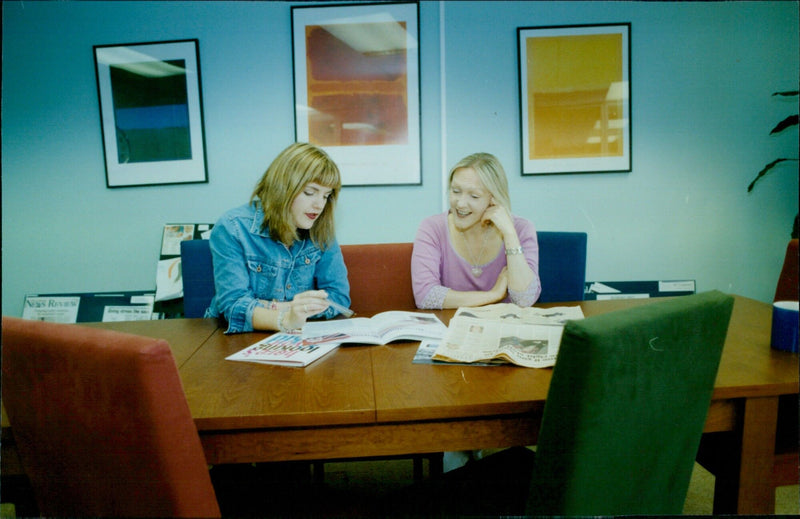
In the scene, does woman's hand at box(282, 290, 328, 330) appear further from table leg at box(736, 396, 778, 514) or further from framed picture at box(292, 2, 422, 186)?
framed picture at box(292, 2, 422, 186)

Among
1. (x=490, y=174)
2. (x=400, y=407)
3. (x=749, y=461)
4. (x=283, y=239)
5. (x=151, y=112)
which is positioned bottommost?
(x=749, y=461)

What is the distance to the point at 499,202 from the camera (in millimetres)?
1821

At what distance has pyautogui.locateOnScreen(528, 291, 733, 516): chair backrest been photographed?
0.53 meters

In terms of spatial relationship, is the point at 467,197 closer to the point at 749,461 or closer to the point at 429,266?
the point at 429,266

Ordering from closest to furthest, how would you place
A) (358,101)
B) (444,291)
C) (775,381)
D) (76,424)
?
(76,424)
(775,381)
(444,291)
(358,101)

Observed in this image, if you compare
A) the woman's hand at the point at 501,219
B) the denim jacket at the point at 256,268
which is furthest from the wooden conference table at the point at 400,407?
the woman's hand at the point at 501,219

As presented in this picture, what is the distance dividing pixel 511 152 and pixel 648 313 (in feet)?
6.98

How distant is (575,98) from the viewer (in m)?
2.50

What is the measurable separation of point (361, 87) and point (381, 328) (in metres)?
1.73

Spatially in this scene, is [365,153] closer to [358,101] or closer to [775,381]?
[358,101]

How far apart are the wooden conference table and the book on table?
0.03m

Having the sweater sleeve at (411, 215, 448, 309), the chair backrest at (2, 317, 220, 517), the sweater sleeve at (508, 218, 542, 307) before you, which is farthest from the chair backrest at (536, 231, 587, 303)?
the chair backrest at (2, 317, 220, 517)

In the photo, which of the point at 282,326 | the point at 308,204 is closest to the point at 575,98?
the point at 308,204

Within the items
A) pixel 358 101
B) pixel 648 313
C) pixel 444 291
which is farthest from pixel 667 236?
pixel 648 313
